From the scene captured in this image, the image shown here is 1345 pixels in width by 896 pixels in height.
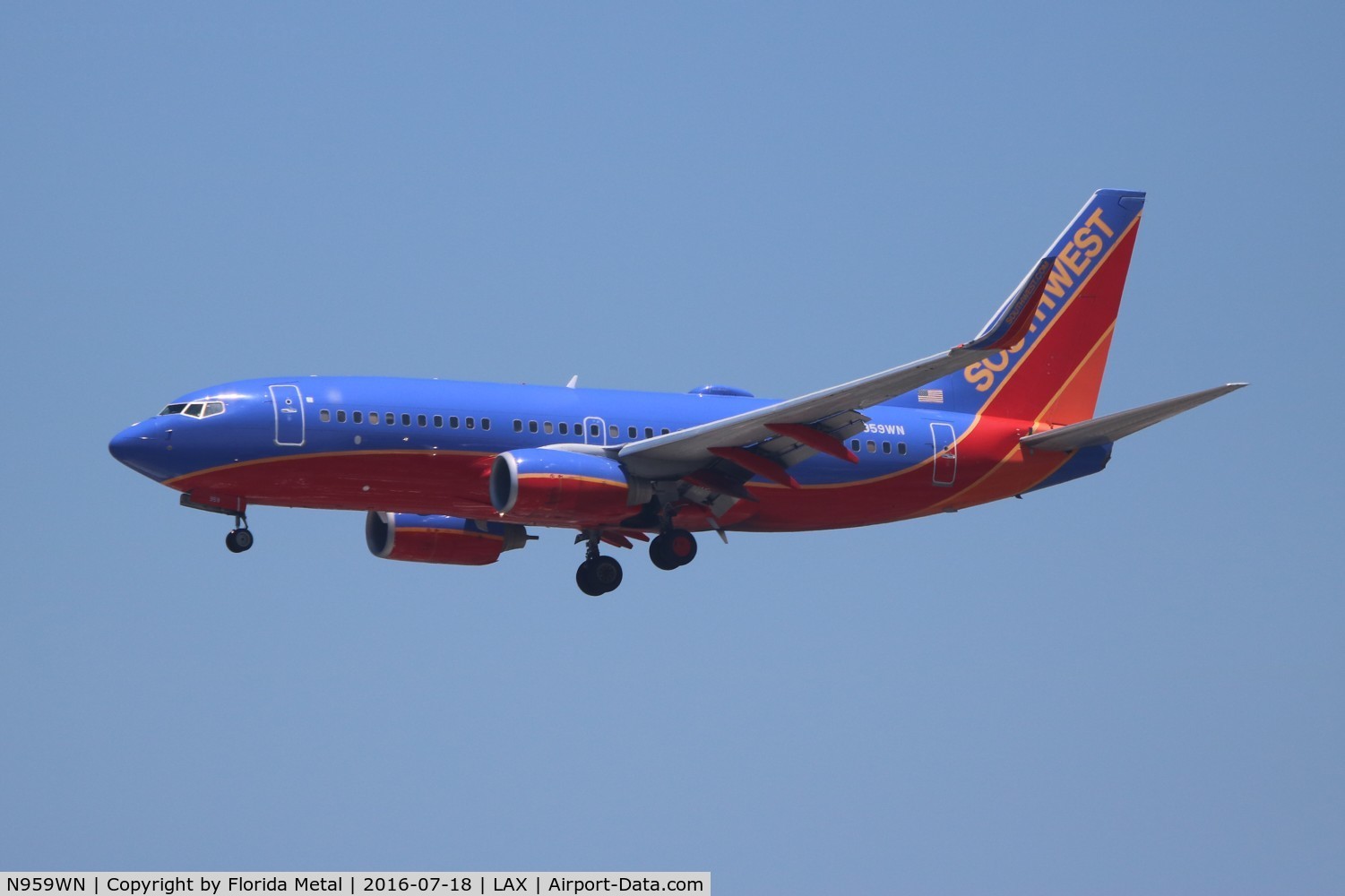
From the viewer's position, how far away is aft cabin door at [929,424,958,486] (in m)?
53.0

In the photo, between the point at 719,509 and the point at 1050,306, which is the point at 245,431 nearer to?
the point at 719,509

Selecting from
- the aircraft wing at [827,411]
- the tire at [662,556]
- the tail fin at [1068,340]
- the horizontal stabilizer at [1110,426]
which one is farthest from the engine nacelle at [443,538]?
the horizontal stabilizer at [1110,426]

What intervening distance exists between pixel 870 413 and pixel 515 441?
33.1ft

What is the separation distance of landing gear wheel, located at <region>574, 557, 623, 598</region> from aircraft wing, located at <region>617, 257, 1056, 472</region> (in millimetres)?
3903

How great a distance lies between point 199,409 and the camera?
4750cm

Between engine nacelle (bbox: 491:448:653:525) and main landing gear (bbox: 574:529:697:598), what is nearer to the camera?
engine nacelle (bbox: 491:448:653:525)

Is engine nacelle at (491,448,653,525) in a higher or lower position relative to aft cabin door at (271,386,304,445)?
lower

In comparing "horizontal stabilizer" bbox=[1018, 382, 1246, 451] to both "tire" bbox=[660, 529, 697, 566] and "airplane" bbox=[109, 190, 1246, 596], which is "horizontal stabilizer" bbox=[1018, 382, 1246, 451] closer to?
"airplane" bbox=[109, 190, 1246, 596]

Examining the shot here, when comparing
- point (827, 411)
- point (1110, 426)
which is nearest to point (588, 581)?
point (827, 411)

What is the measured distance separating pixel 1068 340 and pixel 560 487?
1723 centimetres

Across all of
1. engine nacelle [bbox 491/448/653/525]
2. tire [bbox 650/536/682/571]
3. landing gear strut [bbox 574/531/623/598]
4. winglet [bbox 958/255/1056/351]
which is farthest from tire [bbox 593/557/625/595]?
winglet [bbox 958/255/1056/351]

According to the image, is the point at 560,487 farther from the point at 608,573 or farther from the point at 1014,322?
the point at 1014,322

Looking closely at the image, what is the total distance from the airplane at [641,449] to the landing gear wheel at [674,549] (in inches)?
1.8

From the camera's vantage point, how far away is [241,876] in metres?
39.2
